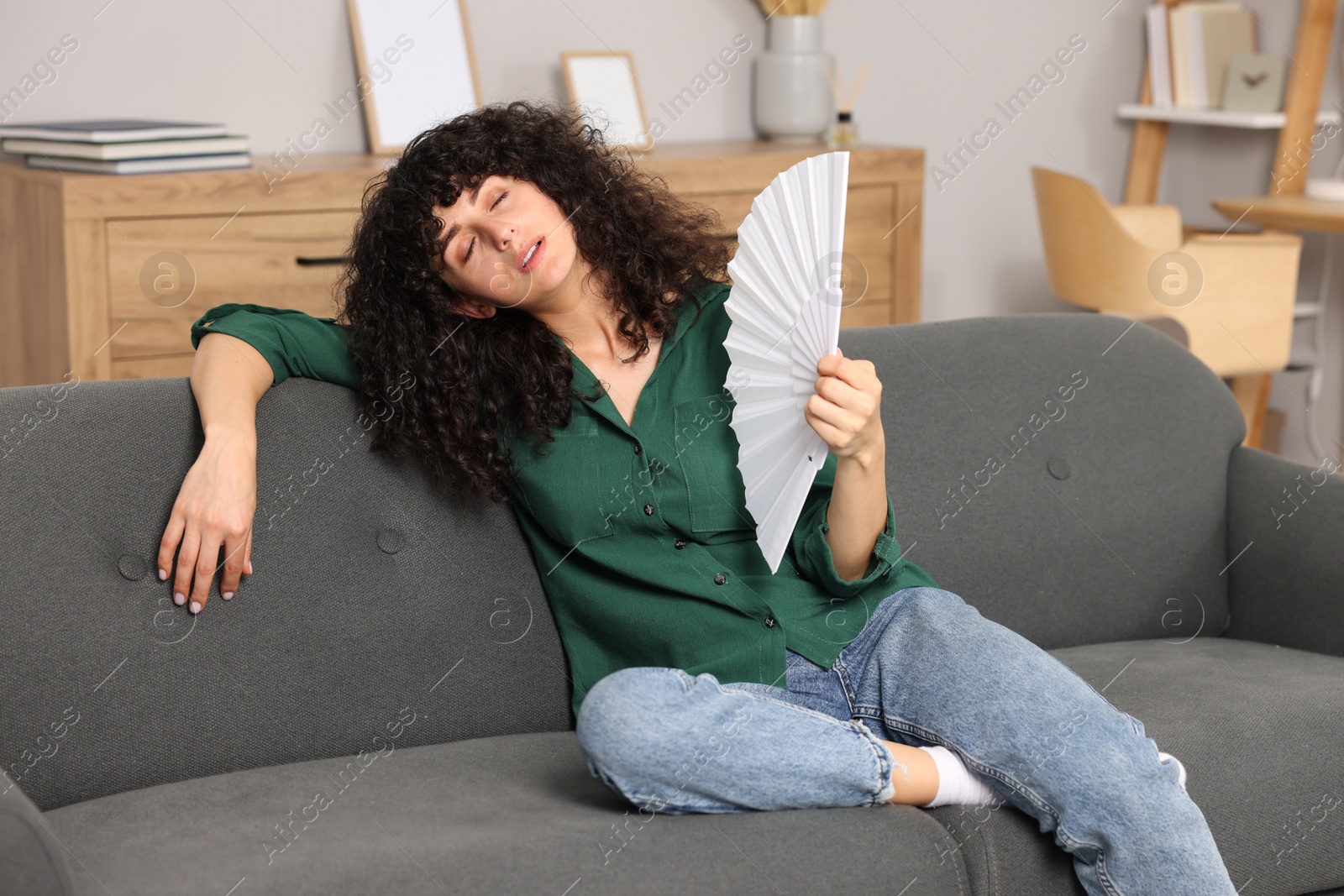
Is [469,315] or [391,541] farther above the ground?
[469,315]

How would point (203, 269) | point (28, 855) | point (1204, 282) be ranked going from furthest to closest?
point (1204, 282) < point (203, 269) < point (28, 855)

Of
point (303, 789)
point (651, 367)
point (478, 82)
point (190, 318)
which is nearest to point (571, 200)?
point (651, 367)

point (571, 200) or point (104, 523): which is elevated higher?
point (571, 200)

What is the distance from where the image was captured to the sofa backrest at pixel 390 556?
153 cm

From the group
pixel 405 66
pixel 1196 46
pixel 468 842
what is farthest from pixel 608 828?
pixel 1196 46

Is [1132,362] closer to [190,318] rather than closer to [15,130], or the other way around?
[190,318]

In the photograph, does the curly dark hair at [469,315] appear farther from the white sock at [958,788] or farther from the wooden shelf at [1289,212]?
the wooden shelf at [1289,212]

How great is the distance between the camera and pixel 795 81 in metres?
3.56

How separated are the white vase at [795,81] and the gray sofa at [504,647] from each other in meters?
1.66

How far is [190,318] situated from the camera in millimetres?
2730

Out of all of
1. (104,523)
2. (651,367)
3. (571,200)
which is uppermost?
(571,200)

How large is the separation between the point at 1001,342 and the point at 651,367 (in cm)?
67

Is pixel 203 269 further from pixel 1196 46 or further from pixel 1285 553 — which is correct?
pixel 1196 46

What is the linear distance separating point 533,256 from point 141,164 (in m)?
1.49
